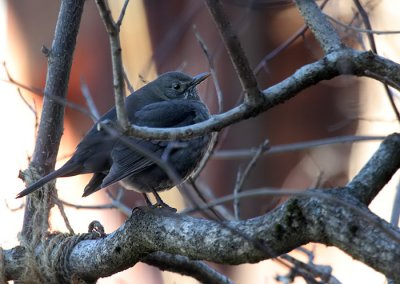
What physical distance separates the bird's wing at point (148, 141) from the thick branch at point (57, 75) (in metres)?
0.39

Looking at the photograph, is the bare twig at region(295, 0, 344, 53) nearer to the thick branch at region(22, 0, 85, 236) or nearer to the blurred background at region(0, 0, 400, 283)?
the thick branch at region(22, 0, 85, 236)

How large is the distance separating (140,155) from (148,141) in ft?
0.45

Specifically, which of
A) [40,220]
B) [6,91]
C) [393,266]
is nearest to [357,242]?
[393,266]

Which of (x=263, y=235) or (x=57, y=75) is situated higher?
(x=57, y=75)

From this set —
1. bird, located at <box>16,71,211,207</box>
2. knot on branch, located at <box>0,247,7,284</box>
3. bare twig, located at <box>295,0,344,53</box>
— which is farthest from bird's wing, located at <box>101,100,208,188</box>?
bare twig, located at <box>295,0,344,53</box>


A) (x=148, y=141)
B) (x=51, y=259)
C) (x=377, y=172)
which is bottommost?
(x=377, y=172)

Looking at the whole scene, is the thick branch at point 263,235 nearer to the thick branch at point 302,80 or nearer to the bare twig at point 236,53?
the thick branch at point 302,80

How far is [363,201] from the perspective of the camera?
2998 millimetres

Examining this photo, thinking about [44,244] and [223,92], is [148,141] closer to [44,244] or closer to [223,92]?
[44,244]

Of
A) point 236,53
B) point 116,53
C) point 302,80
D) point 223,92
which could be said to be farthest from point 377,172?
point 223,92

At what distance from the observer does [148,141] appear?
15.6 ft

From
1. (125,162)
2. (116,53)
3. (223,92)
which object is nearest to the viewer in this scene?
(116,53)

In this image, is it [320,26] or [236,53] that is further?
[320,26]

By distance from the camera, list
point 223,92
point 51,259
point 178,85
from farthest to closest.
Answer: point 223,92 < point 178,85 < point 51,259
